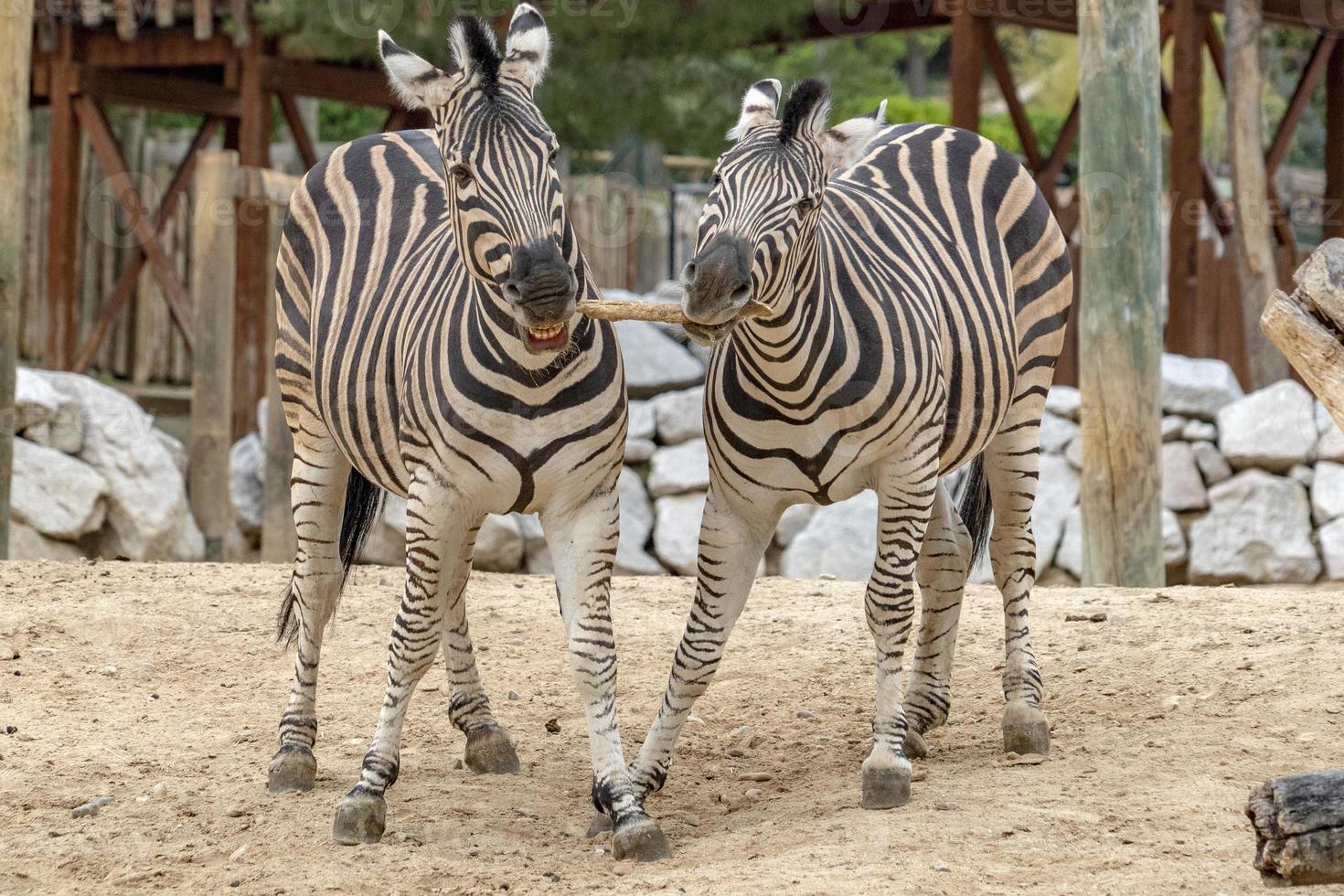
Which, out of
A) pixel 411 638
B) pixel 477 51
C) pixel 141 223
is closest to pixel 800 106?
pixel 477 51

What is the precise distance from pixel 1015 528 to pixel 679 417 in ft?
19.8

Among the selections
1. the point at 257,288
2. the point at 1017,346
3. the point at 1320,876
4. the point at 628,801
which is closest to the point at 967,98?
the point at 257,288

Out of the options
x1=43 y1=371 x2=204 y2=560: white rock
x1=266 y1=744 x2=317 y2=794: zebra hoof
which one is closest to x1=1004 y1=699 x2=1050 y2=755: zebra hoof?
x1=266 y1=744 x2=317 y2=794: zebra hoof

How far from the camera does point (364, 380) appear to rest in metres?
4.38

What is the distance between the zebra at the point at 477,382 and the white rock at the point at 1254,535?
705 cm

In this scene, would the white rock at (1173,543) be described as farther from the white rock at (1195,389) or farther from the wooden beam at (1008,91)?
the wooden beam at (1008,91)

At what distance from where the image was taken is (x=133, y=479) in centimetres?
1024

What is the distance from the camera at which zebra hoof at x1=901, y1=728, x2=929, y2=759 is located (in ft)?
15.6

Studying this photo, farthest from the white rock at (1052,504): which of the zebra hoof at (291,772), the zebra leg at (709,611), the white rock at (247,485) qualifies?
the zebra hoof at (291,772)

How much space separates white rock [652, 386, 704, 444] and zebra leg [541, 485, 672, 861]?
6.91 meters

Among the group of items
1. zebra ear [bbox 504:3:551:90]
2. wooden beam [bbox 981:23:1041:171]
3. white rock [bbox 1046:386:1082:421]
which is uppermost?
wooden beam [bbox 981:23:1041:171]

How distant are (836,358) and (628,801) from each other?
1.31m

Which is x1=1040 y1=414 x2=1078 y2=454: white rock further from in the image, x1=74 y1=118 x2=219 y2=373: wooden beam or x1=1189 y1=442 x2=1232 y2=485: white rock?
x1=74 y1=118 x2=219 y2=373: wooden beam

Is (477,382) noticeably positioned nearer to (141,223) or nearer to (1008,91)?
(141,223)
